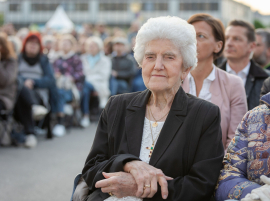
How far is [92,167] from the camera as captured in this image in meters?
2.45

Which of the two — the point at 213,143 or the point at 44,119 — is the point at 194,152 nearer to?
the point at 213,143

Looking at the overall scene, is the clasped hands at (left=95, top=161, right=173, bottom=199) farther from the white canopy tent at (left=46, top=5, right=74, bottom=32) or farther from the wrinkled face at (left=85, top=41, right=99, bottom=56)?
the white canopy tent at (left=46, top=5, right=74, bottom=32)

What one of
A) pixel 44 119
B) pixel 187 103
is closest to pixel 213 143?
pixel 187 103

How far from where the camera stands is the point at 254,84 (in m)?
4.29

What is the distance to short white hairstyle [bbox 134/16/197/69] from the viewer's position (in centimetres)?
242

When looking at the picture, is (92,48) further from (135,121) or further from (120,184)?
(120,184)

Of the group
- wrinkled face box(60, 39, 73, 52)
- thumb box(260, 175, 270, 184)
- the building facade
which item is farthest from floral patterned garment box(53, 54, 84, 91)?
the building facade

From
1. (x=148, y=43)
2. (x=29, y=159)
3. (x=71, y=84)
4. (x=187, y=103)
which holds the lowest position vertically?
(x=29, y=159)

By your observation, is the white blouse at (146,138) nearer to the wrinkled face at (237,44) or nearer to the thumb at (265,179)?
the thumb at (265,179)

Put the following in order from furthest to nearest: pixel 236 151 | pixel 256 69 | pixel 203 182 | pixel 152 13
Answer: pixel 152 13
pixel 256 69
pixel 236 151
pixel 203 182

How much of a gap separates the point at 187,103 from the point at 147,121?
1.03ft

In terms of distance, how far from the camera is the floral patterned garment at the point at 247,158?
2.23 metres

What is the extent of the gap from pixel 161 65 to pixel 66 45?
24.2ft

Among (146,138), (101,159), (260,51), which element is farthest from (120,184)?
(260,51)
